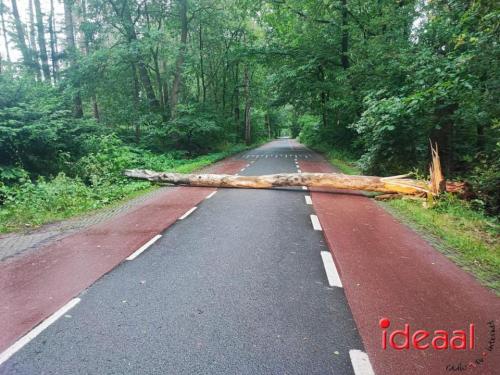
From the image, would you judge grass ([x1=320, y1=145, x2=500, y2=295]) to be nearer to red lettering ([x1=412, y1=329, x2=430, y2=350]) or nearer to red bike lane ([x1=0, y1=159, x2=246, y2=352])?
red lettering ([x1=412, y1=329, x2=430, y2=350])

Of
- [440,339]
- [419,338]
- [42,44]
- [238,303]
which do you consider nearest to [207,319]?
[238,303]

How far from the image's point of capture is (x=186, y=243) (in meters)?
6.23

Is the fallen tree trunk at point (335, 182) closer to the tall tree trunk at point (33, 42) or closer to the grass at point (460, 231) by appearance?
the grass at point (460, 231)

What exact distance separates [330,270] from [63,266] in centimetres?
448

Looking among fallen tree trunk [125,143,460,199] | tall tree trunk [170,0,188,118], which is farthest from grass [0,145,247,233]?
tall tree trunk [170,0,188,118]

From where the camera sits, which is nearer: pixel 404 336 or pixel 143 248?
pixel 404 336

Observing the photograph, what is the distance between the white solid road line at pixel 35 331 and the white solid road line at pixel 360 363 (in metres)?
3.35

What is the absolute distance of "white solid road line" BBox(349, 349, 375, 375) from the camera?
9.22 ft

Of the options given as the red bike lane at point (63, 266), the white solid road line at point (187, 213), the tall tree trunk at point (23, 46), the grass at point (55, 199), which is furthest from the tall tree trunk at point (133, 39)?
the red bike lane at point (63, 266)

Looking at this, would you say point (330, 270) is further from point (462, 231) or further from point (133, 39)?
point (133, 39)

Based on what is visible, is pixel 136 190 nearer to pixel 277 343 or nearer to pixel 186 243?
pixel 186 243

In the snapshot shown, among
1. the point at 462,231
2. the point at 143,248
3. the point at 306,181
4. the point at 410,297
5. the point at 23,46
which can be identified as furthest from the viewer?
the point at 23,46

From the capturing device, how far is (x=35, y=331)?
3480 millimetres

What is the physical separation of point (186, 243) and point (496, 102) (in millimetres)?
7889
